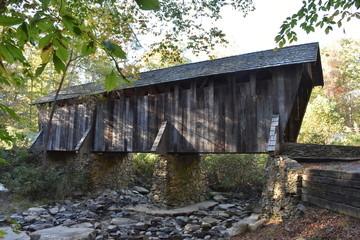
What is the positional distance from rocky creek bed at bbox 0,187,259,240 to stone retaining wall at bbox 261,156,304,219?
79 centimetres

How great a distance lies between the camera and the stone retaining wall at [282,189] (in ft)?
21.2

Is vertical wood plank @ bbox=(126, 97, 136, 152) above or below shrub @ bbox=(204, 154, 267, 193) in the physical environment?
above

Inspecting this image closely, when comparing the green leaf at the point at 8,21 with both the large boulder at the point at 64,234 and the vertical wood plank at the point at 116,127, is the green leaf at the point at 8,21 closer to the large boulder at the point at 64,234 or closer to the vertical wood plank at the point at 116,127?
the large boulder at the point at 64,234

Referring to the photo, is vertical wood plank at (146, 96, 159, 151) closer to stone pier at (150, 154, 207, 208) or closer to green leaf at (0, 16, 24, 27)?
stone pier at (150, 154, 207, 208)

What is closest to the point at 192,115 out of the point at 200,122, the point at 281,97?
the point at 200,122

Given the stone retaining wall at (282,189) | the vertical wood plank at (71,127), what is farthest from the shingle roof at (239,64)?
the stone retaining wall at (282,189)

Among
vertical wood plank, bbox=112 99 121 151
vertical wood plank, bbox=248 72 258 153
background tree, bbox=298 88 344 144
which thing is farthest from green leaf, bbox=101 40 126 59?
background tree, bbox=298 88 344 144

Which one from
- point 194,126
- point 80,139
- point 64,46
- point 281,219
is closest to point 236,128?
point 194,126

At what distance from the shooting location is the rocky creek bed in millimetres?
7773

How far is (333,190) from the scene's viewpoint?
5152 mm

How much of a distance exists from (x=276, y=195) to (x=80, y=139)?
31.9 ft

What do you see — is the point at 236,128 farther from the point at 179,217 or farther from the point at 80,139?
the point at 80,139

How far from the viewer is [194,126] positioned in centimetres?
1060

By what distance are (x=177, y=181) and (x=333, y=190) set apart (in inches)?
290
